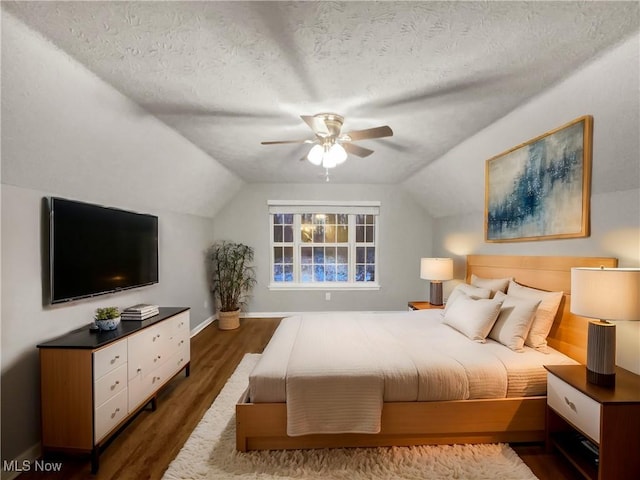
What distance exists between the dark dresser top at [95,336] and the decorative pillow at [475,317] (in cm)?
269

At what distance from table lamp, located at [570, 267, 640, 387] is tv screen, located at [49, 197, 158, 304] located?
3385 mm

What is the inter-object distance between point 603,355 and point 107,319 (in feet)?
10.9

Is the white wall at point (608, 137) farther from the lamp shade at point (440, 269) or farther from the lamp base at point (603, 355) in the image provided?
the lamp shade at point (440, 269)

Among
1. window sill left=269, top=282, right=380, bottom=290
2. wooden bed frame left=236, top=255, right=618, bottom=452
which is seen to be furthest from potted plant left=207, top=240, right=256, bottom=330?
wooden bed frame left=236, top=255, right=618, bottom=452

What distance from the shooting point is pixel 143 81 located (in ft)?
6.12

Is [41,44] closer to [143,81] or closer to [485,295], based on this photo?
[143,81]

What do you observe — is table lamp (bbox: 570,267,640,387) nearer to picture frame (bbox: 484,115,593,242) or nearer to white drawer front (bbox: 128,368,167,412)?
picture frame (bbox: 484,115,593,242)


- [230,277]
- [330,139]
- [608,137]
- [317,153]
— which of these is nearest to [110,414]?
[317,153]

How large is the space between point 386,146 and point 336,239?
236 centimetres

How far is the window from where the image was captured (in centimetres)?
522

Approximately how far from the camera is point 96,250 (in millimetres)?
2326

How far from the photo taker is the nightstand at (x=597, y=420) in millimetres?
1486

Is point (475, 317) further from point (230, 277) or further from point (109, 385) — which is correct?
point (230, 277)

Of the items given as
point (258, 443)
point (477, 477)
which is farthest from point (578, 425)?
point (258, 443)
